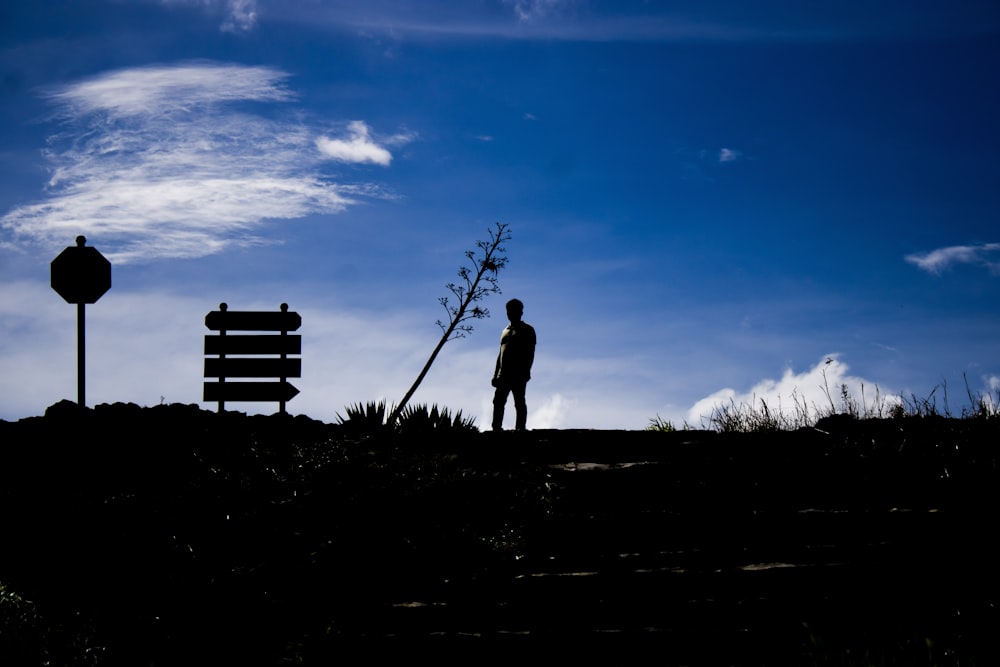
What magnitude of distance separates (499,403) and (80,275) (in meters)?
7.24

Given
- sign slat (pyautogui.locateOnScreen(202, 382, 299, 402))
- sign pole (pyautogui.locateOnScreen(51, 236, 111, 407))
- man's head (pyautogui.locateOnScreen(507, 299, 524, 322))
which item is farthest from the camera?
sign slat (pyautogui.locateOnScreen(202, 382, 299, 402))

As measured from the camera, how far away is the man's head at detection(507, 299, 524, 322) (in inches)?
501

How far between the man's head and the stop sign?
681cm

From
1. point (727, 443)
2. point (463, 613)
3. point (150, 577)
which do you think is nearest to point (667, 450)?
point (727, 443)

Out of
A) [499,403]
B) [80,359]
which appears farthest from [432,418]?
[80,359]

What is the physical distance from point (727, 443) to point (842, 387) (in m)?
3.76

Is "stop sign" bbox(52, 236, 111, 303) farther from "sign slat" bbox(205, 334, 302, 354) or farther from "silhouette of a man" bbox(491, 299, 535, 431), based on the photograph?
"silhouette of a man" bbox(491, 299, 535, 431)

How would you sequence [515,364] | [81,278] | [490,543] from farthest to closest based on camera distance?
[81,278] → [515,364] → [490,543]

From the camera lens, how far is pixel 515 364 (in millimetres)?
12438

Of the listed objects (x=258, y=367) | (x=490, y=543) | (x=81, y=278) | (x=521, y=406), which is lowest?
(x=490, y=543)

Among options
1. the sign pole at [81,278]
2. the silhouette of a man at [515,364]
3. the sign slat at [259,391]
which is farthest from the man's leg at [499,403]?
the sign pole at [81,278]

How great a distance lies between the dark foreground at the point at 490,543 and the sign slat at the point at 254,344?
21.6ft

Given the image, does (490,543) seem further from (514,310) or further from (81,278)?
Result: (81,278)

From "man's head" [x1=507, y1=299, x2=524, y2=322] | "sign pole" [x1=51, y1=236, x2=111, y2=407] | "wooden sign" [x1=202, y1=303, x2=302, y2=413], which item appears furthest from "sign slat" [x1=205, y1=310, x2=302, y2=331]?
"man's head" [x1=507, y1=299, x2=524, y2=322]
